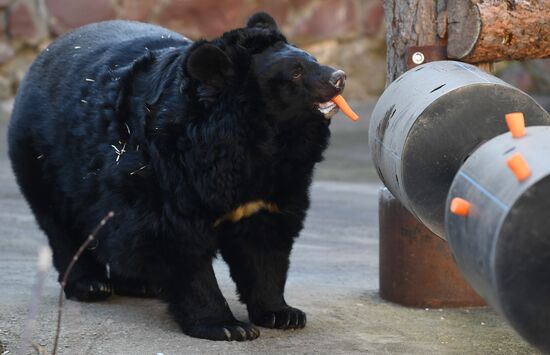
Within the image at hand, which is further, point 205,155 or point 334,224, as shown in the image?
point 334,224

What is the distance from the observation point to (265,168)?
4.21 m

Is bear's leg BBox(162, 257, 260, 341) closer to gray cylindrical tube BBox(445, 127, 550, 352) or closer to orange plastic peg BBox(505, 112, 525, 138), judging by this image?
gray cylindrical tube BBox(445, 127, 550, 352)

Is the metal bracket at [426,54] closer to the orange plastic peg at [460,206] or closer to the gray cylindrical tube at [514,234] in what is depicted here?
the gray cylindrical tube at [514,234]

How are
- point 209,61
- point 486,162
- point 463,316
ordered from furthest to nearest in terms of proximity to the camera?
A: point 463,316, point 209,61, point 486,162

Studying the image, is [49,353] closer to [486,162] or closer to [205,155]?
[205,155]

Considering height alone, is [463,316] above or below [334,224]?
above

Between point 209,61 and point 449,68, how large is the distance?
0.95m

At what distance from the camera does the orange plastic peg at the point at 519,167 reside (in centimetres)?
294

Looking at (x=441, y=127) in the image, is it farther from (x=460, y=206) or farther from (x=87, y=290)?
(x=87, y=290)

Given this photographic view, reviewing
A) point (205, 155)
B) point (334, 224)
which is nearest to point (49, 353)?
point (205, 155)

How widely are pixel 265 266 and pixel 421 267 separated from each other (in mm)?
878

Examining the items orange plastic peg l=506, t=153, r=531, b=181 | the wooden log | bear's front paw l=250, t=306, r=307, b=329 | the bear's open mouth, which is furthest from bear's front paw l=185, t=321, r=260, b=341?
orange plastic peg l=506, t=153, r=531, b=181

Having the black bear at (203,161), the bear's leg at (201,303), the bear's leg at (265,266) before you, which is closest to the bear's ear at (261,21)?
the black bear at (203,161)

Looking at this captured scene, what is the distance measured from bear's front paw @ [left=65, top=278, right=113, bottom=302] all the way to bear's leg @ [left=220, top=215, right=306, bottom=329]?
74cm
